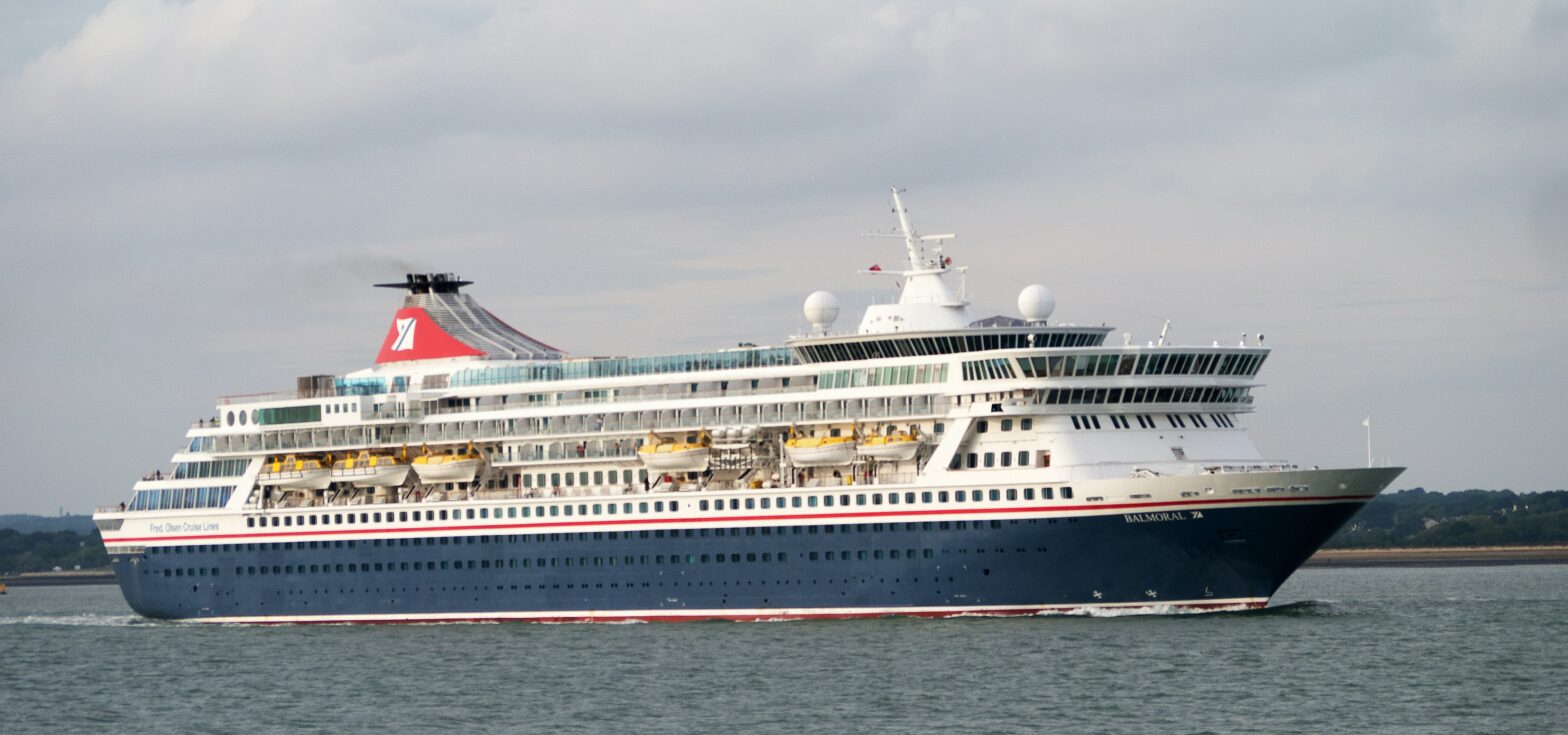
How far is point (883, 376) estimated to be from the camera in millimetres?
57125

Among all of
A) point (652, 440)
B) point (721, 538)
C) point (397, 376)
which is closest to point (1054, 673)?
point (721, 538)

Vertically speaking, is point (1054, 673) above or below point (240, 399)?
below

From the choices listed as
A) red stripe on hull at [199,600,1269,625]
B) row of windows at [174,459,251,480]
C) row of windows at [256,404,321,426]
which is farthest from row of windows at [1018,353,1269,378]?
row of windows at [174,459,251,480]

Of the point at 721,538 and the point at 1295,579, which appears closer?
the point at 721,538

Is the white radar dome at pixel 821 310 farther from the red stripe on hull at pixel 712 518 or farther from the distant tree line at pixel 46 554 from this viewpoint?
the distant tree line at pixel 46 554

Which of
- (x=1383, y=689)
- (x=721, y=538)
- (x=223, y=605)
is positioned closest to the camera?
(x=1383, y=689)

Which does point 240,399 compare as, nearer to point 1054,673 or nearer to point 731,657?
point 731,657

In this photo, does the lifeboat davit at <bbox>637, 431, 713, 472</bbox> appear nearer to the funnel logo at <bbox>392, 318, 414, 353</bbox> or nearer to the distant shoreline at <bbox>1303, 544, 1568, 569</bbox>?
the funnel logo at <bbox>392, 318, 414, 353</bbox>

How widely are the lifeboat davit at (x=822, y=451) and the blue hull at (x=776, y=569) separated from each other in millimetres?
2014

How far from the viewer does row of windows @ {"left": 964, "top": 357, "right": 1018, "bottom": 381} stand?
5488cm

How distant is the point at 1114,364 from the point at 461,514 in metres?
20.7

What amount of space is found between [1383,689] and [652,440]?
25.2 m

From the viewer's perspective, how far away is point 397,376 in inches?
2638

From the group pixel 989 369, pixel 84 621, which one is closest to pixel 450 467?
pixel 989 369
